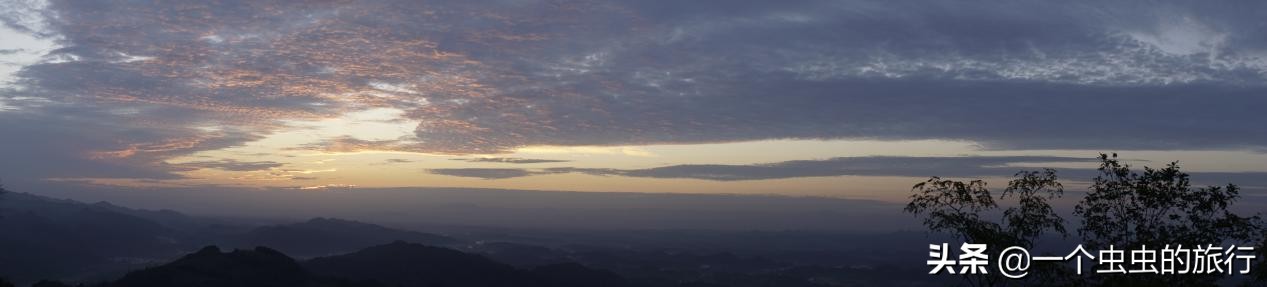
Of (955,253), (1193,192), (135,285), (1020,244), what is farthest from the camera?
(135,285)

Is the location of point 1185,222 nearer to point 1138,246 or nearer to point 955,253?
point 1138,246

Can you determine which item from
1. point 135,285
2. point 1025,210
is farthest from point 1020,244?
point 135,285

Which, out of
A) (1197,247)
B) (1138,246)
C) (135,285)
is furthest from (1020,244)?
(135,285)

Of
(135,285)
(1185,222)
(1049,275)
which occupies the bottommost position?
(135,285)

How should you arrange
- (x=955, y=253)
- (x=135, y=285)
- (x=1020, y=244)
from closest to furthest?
(x=1020, y=244) < (x=955, y=253) < (x=135, y=285)

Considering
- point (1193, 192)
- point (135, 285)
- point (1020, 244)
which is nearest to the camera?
point (1193, 192)

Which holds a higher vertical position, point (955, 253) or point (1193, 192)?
point (1193, 192)

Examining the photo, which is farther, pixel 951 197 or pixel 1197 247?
pixel 951 197

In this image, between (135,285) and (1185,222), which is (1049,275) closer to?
(1185,222)

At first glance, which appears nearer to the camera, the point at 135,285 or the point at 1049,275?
the point at 1049,275
